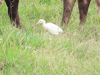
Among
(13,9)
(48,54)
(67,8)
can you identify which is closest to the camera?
(48,54)

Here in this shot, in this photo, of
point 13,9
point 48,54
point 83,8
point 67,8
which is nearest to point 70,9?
point 67,8

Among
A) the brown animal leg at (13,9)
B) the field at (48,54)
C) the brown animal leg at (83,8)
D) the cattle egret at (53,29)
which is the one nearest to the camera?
the field at (48,54)

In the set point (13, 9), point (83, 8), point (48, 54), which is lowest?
point (48, 54)

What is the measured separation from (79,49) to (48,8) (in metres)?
2.53

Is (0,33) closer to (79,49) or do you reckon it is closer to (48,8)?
(79,49)

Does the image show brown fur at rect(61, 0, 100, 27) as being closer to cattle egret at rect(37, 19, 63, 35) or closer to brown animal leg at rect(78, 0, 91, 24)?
brown animal leg at rect(78, 0, 91, 24)

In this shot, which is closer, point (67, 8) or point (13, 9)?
point (13, 9)

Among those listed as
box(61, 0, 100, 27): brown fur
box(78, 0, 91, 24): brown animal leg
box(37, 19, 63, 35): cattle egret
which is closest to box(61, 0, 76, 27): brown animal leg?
box(61, 0, 100, 27): brown fur

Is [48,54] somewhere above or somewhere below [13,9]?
below

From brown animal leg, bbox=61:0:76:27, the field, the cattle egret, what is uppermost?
brown animal leg, bbox=61:0:76:27

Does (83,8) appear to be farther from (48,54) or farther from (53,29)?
(48,54)

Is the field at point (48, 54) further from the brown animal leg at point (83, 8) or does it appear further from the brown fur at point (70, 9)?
the brown animal leg at point (83, 8)

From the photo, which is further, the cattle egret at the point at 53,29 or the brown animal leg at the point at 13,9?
the cattle egret at the point at 53,29

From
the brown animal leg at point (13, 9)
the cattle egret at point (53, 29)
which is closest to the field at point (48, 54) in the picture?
the cattle egret at point (53, 29)
